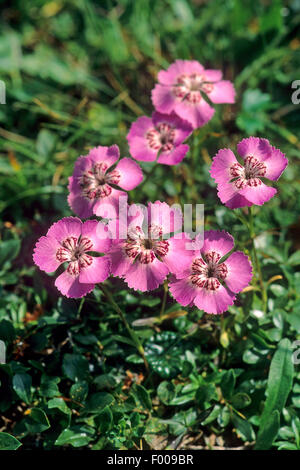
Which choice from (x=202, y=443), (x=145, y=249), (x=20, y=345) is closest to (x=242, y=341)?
(x=202, y=443)

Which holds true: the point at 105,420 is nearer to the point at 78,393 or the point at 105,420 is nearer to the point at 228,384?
the point at 78,393

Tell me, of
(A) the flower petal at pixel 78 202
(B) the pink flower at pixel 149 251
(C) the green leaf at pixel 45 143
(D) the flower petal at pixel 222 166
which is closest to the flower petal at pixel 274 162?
(D) the flower petal at pixel 222 166

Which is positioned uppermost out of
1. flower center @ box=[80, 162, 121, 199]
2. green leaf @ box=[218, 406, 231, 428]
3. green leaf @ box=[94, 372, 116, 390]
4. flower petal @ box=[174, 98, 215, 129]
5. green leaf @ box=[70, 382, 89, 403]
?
flower petal @ box=[174, 98, 215, 129]

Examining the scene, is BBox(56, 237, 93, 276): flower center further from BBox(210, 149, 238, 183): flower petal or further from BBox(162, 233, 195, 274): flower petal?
BBox(210, 149, 238, 183): flower petal

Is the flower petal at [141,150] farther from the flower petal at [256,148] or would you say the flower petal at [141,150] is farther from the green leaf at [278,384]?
the green leaf at [278,384]

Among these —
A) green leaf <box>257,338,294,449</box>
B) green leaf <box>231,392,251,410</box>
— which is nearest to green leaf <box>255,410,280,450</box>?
green leaf <box>257,338,294,449</box>
